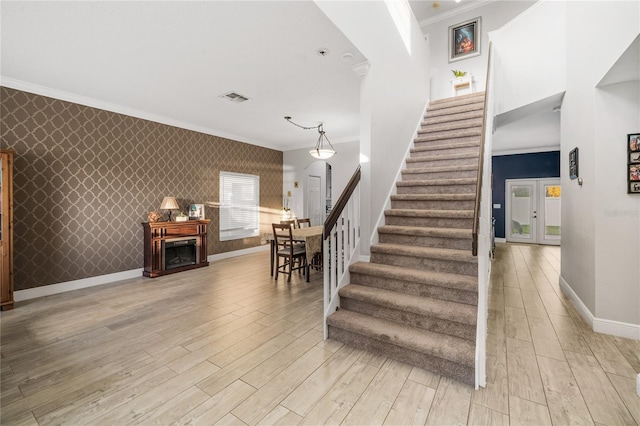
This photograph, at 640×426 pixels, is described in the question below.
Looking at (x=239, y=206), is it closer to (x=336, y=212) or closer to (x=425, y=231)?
(x=336, y=212)

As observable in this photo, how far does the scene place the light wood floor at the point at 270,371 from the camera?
170 centimetres

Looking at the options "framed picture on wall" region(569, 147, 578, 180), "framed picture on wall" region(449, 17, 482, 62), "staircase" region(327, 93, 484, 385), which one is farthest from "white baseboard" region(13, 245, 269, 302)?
"framed picture on wall" region(449, 17, 482, 62)

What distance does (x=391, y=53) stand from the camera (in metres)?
3.81

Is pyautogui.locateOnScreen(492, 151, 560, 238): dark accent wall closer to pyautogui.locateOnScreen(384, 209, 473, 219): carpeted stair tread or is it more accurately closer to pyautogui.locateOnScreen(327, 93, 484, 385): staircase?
pyautogui.locateOnScreen(327, 93, 484, 385): staircase

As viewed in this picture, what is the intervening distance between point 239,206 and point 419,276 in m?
5.19

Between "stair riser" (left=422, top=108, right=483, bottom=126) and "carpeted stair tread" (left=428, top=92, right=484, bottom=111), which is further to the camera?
→ "carpeted stair tread" (left=428, top=92, right=484, bottom=111)

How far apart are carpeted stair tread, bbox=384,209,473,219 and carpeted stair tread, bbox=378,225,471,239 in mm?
158

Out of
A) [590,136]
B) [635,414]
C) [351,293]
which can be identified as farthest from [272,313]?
[590,136]

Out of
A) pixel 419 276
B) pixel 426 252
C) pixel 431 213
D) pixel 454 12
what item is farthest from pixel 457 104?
pixel 419 276

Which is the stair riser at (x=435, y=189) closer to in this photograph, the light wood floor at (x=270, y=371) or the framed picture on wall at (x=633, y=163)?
the framed picture on wall at (x=633, y=163)

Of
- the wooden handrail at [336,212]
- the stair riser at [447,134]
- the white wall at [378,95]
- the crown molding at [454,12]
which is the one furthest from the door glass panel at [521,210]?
the wooden handrail at [336,212]

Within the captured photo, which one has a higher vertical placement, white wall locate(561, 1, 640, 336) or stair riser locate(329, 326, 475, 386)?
white wall locate(561, 1, 640, 336)

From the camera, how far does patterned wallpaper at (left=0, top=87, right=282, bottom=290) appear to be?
377 cm

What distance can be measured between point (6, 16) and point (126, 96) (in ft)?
5.99
